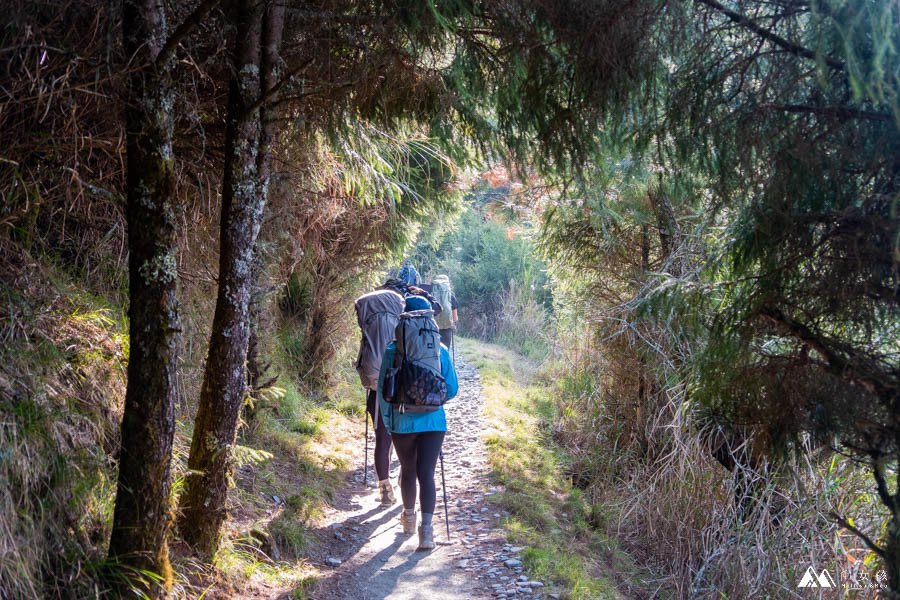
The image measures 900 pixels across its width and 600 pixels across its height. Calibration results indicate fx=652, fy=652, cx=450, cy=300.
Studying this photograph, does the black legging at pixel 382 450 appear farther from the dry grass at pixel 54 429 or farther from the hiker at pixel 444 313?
the hiker at pixel 444 313

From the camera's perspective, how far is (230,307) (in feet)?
13.5

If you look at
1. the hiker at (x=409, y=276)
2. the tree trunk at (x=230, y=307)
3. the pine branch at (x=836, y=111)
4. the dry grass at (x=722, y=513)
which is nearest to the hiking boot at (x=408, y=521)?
the tree trunk at (x=230, y=307)

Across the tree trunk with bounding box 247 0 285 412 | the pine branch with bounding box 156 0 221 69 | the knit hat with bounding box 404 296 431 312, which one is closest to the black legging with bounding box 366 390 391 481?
the knit hat with bounding box 404 296 431 312

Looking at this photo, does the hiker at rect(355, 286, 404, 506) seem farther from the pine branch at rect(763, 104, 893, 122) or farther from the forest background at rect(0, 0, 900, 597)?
the pine branch at rect(763, 104, 893, 122)

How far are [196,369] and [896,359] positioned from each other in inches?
211

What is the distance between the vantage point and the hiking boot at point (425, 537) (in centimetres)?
539

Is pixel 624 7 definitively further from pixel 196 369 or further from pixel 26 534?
pixel 196 369

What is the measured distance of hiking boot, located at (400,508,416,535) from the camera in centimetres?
566

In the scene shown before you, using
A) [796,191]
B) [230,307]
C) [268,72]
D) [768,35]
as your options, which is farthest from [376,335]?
[768,35]

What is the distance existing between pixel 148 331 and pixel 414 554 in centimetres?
311

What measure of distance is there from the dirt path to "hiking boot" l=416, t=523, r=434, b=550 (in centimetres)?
6

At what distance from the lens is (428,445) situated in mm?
5316

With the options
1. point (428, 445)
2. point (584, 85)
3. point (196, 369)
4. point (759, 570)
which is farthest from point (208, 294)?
point (759, 570)

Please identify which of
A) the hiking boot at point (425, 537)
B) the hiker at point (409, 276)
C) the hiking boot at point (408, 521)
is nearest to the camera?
the hiking boot at point (425, 537)
